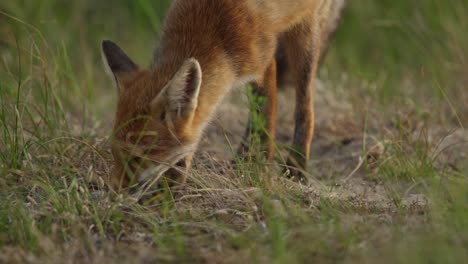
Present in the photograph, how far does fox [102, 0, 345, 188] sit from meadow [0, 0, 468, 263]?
20 cm

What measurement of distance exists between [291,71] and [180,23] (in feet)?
4.65

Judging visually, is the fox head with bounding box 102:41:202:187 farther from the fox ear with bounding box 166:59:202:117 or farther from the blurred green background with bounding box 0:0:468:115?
the blurred green background with bounding box 0:0:468:115

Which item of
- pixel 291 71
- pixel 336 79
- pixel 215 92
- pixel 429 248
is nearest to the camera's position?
pixel 429 248

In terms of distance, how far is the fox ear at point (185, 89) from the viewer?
160 inches

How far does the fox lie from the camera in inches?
163

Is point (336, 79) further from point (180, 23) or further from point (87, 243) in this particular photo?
point (87, 243)

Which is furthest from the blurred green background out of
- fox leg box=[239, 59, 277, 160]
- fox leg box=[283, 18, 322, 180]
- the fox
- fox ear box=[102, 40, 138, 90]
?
fox ear box=[102, 40, 138, 90]

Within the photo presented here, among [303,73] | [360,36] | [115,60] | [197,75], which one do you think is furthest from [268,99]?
[360,36]

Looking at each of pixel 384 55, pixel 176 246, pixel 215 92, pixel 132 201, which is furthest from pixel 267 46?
pixel 384 55

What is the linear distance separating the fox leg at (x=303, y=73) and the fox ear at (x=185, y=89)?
1.51 meters

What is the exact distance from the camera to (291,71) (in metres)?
5.88

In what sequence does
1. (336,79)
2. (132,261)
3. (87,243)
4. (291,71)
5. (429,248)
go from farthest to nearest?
(336,79), (291,71), (87,243), (132,261), (429,248)

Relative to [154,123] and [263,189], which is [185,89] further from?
[263,189]

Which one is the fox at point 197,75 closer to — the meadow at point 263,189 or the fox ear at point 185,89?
the fox ear at point 185,89
